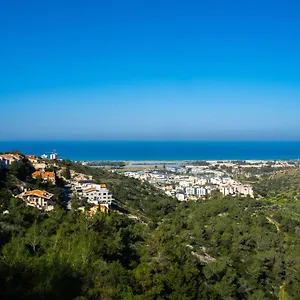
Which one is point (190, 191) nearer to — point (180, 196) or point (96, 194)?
point (180, 196)

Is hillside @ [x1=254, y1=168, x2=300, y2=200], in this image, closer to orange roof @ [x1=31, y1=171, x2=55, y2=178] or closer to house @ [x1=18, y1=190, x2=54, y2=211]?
orange roof @ [x1=31, y1=171, x2=55, y2=178]

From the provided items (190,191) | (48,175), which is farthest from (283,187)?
(48,175)

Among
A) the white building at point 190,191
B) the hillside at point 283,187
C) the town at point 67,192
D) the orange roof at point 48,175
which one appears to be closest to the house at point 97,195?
the town at point 67,192

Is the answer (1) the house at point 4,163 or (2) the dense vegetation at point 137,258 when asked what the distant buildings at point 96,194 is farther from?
(1) the house at point 4,163

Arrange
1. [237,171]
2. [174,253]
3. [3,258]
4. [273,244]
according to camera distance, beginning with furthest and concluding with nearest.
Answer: [237,171] < [273,244] < [174,253] < [3,258]

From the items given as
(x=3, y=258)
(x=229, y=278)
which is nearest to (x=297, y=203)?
(x=229, y=278)

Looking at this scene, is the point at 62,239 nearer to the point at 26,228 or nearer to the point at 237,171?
the point at 26,228
